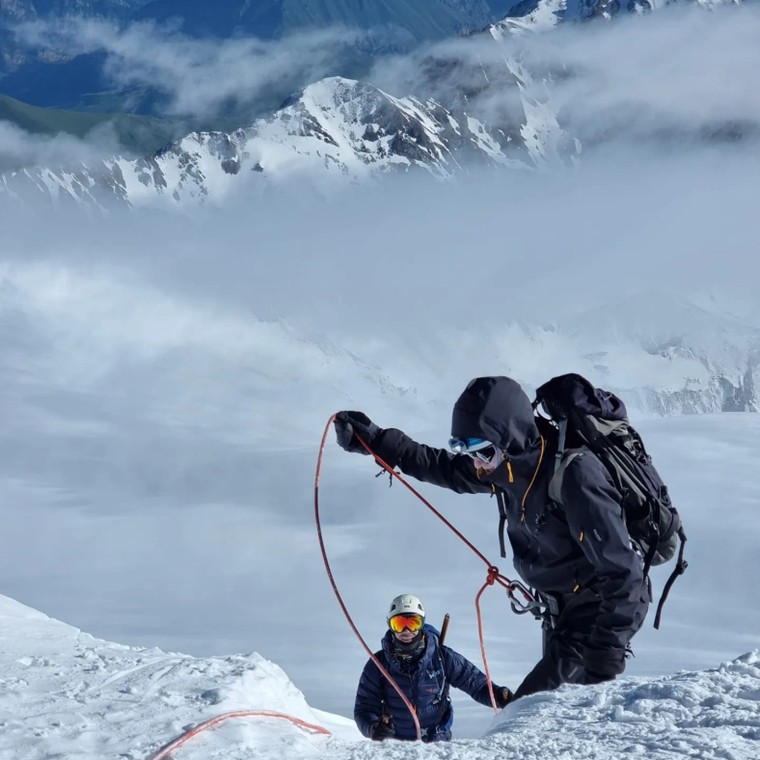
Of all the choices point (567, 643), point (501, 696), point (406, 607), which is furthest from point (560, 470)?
point (501, 696)

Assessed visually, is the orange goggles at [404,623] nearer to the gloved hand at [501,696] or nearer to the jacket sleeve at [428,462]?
the gloved hand at [501,696]

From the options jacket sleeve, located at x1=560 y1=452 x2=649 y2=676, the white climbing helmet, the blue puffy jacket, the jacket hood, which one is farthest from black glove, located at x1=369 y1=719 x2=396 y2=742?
the jacket hood

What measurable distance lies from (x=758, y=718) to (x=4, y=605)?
5.15 m

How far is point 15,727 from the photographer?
4117 millimetres

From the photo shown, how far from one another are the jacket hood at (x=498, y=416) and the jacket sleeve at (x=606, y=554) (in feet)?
0.96

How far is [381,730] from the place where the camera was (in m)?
5.42

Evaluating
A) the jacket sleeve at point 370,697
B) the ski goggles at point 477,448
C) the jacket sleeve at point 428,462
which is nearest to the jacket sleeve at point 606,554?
the ski goggles at point 477,448

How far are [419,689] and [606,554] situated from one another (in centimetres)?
198

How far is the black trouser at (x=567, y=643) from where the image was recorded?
14.9ft

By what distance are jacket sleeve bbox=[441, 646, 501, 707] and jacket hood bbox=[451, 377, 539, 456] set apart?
1860 millimetres

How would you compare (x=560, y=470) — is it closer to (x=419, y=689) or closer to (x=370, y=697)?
(x=419, y=689)

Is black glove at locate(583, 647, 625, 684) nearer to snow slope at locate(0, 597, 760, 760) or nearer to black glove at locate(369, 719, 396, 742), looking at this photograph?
snow slope at locate(0, 597, 760, 760)

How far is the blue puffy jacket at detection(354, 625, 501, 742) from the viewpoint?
18.3ft

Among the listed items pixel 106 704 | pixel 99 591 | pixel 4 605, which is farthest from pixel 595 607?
pixel 99 591
